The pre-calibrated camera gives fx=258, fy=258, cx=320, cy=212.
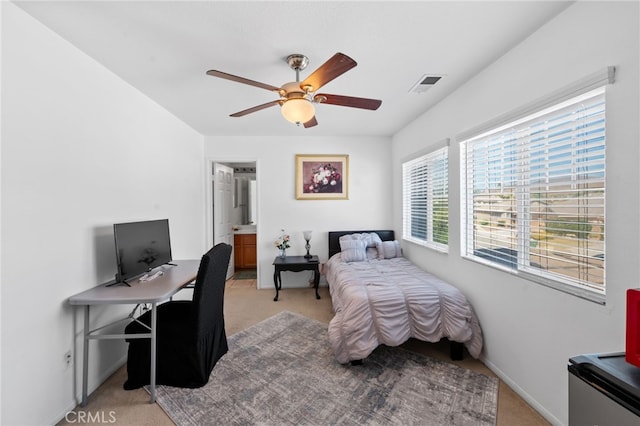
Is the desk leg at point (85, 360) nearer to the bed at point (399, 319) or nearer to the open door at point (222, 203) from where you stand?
the bed at point (399, 319)

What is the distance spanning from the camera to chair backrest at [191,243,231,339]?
6.30 feet

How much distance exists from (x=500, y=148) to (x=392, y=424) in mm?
2209

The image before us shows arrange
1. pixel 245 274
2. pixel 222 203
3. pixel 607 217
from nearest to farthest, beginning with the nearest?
pixel 607 217 < pixel 222 203 < pixel 245 274

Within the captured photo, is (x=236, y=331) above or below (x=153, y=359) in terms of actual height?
below

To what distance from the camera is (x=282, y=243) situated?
168 inches

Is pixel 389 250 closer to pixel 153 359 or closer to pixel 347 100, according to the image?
pixel 347 100

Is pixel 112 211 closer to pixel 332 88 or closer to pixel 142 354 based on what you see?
pixel 142 354

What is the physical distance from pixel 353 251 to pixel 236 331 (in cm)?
183

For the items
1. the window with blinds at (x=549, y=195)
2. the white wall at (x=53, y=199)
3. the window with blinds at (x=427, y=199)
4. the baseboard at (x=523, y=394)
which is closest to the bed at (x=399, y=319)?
the baseboard at (x=523, y=394)

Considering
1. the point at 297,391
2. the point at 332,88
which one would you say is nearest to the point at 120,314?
the point at 297,391

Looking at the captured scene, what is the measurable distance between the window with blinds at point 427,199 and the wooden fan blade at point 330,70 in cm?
175

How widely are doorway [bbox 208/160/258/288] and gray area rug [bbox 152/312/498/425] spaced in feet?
8.20

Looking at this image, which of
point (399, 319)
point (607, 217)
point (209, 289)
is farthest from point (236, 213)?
point (607, 217)

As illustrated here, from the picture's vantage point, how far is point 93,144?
2.03 meters
